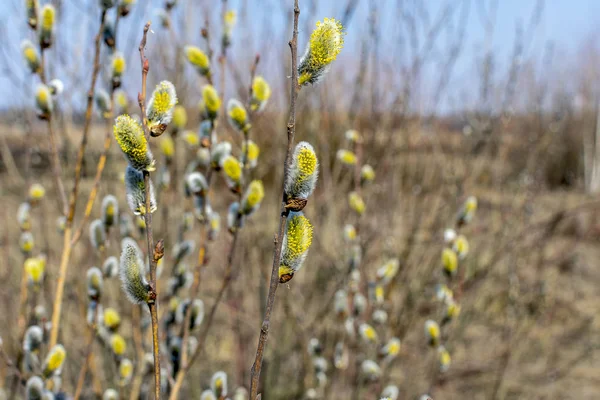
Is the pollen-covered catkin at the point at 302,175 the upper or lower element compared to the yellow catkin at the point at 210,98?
lower

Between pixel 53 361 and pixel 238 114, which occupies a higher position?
pixel 238 114

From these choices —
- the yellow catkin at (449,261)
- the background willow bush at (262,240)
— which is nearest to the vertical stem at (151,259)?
the background willow bush at (262,240)

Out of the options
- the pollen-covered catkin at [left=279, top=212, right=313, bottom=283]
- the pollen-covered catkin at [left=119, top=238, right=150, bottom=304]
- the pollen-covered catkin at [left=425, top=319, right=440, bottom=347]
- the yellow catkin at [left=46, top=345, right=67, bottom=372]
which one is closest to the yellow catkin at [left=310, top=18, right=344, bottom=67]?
the pollen-covered catkin at [left=279, top=212, right=313, bottom=283]

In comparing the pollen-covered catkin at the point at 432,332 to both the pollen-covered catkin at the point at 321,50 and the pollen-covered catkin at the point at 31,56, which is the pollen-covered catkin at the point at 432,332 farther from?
the pollen-covered catkin at the point at 31,56

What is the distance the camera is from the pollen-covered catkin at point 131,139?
0.56 m

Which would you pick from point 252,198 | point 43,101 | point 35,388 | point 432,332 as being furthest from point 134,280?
point 432,332

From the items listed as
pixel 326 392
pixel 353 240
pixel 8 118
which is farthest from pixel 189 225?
pixel 8 118

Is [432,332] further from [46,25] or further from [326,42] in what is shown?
[46,25]

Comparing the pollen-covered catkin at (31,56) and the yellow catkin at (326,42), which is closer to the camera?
the yellow catkin at (326,42)

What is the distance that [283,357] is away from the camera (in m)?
2.35

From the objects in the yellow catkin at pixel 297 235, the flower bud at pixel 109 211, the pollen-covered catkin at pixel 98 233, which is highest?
the yellow catkin at pixel 297 235

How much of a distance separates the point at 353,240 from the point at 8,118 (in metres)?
2.07

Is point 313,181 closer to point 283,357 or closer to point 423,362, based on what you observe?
point 423,362

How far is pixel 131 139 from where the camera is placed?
22.2 inches
